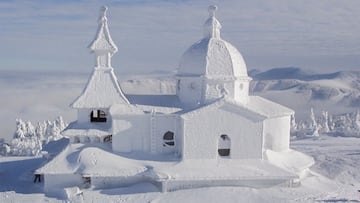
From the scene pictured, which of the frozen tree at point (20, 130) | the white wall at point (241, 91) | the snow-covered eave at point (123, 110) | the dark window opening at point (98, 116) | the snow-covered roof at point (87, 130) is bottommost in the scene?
the frozen tree at point (20, 130)

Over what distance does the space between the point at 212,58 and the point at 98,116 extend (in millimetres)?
10395

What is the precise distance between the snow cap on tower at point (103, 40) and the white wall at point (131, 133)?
5860 millimetres

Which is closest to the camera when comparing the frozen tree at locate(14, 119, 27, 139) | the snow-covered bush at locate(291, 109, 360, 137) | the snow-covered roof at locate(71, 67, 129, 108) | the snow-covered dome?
the snow-covered roof at locate(71, 67, 129, 108)

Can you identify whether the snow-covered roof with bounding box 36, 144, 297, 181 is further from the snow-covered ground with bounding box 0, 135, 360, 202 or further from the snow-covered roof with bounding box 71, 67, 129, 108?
the snow-covered roof with bounding box 71, 67, 129, 108

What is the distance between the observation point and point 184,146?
1249 inches

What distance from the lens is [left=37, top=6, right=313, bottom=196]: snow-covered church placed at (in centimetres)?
3058

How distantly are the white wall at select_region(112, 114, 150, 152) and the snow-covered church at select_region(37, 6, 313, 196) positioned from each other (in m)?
0.07

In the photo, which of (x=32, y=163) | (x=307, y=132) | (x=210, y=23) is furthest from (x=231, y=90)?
(x=307, y=132)

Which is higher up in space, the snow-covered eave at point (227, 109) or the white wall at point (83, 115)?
the snow-covered eave at point (227, 109)

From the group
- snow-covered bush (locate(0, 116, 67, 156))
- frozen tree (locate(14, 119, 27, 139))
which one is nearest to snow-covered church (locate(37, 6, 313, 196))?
snow-covered bush (locate(0, 116, 67, 156))

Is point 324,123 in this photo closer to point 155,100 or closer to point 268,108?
point 268,108

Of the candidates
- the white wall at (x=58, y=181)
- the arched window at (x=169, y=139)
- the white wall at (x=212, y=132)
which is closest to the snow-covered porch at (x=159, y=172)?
the white wall at (x=58, y=181)

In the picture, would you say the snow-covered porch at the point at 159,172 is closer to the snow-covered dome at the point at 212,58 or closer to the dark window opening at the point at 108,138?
the dark window opening at the point at 108,138

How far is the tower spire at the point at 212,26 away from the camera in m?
36.4
